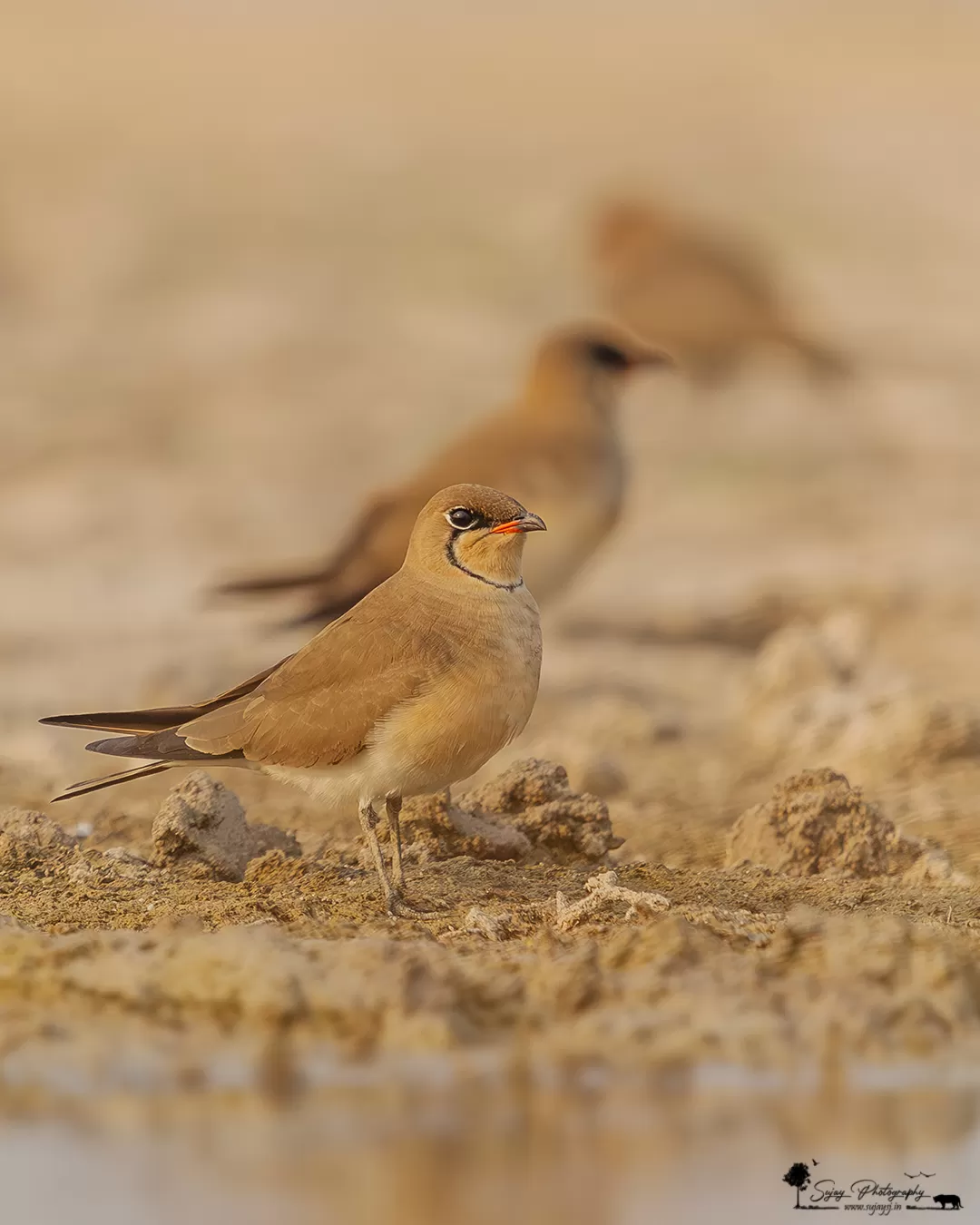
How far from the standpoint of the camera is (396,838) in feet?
15.8

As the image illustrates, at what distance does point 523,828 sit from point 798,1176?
209 cm

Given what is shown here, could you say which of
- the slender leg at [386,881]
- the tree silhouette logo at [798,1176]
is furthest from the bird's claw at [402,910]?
the tree silhouette logo at [798,1176]

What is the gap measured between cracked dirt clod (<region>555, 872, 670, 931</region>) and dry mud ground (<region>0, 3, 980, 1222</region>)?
10 mm

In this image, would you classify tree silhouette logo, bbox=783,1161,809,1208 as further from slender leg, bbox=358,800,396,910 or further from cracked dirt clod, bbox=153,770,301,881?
cracked dirt clod, bbox=153,770,301,881

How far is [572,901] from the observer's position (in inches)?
183

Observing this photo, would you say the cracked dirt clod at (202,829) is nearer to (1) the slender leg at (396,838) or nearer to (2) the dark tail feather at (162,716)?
(2) the dark tail feather at (162,716)

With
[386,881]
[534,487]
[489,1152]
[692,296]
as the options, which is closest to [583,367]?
[534,487]

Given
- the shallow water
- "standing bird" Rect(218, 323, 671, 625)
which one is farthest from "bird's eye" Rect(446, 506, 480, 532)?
"standing bird" Rect(218, 323, 671, 625)

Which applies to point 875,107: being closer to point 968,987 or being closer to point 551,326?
point 551,326

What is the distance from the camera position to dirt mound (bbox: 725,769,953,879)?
207 inches

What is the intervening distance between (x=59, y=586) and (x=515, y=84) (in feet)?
45.5

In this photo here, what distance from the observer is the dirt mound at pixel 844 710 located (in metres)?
6.63

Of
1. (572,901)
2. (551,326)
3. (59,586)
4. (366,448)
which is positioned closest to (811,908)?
(572,901)

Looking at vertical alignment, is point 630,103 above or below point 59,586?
above
